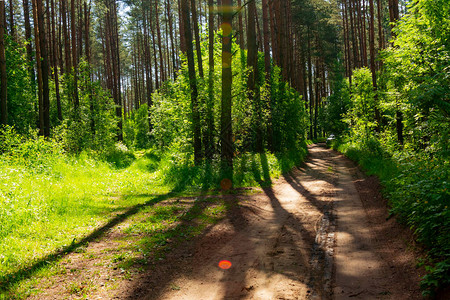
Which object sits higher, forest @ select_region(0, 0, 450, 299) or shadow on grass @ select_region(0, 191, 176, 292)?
forest @ select_region(0, 0, 450, 299)

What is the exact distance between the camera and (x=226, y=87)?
13461mm

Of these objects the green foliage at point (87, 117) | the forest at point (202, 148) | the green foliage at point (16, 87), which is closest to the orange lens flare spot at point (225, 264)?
the forest at point (202, 148)

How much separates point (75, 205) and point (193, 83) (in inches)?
310

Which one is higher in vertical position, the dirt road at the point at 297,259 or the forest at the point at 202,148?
the forest at the point at 202,148

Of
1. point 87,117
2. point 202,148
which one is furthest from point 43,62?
point 202,148

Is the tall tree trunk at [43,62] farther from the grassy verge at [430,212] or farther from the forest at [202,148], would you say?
the grassy verge at [430,212]

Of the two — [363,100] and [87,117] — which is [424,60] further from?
[87,117]

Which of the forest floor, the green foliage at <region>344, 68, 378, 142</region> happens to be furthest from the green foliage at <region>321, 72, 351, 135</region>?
the forest floor

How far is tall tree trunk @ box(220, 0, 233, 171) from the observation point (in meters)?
12.9

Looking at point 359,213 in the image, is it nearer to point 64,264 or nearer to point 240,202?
point 240,202

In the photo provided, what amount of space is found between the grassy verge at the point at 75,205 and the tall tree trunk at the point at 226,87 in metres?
0.70

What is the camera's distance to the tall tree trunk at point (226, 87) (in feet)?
42.2

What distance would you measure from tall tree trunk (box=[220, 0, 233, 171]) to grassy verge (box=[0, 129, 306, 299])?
27.5 inches

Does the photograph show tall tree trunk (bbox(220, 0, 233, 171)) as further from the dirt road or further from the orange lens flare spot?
the orange lens flare spot
